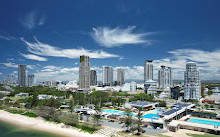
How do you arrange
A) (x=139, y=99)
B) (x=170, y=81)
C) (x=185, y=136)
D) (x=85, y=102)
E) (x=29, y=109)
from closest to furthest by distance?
(x=185, y=136) → (x=29, y=109) → (x=85, y=102) → (x=139, y=99) → (x=170, y=81)

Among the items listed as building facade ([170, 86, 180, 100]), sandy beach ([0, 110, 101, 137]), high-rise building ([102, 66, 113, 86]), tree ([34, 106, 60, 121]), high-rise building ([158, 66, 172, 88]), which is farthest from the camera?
high-rise building ([102, 66, 113, 86])

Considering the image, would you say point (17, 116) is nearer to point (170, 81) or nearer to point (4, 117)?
point (4, 117)

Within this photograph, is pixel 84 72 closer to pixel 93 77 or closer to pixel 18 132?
pixel 93 77

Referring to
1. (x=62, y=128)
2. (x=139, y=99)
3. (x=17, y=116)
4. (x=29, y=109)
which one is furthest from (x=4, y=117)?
(x=139, y=99)

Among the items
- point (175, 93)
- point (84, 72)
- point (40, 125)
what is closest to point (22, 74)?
point (84, 72)

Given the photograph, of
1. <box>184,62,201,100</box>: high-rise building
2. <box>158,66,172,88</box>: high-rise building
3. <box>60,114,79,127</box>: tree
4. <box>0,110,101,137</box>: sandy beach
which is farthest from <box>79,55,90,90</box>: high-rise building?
<box>60,114,79,127</box>: tree

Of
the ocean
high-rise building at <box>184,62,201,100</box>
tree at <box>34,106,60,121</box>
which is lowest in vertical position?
the ocean

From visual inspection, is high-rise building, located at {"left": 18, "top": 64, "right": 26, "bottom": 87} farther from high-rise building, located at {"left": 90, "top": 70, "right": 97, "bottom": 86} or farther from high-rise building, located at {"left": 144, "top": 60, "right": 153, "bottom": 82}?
high-rise building, located at {"left": 144, "top": 60, "right": 153, "bottom": 82}
